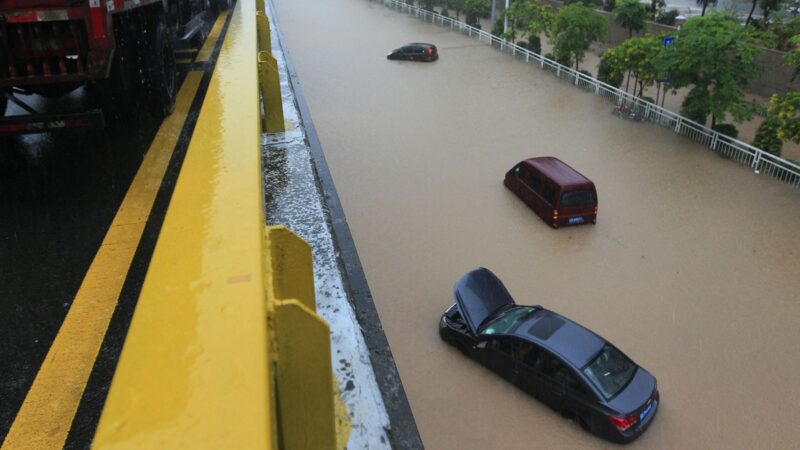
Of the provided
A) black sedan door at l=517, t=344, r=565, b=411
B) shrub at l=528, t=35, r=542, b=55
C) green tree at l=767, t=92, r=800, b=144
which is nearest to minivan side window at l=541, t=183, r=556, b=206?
black sedan door at l=517, t=344, r=565, b=411

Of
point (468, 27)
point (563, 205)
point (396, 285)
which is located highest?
point (468, 27)

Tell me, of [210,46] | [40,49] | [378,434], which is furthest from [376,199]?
[378,434]

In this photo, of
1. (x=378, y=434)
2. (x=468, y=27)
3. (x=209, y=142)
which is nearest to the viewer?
(x=378, y=434)

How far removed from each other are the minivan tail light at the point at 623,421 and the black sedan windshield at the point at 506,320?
1.79 meters

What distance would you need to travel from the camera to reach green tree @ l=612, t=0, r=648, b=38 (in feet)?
83.1

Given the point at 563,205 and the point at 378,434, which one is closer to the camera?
the point at 378,434

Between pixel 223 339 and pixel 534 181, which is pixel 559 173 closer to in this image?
pixel 534 181

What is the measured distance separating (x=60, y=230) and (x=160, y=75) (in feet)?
9.85

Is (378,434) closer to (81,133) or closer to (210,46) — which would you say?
(81,133)

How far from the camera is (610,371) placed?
289 inches

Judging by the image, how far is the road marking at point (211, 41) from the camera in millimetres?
10406

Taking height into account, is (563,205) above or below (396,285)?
above

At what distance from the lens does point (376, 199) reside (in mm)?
13406

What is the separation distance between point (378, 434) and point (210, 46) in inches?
419
